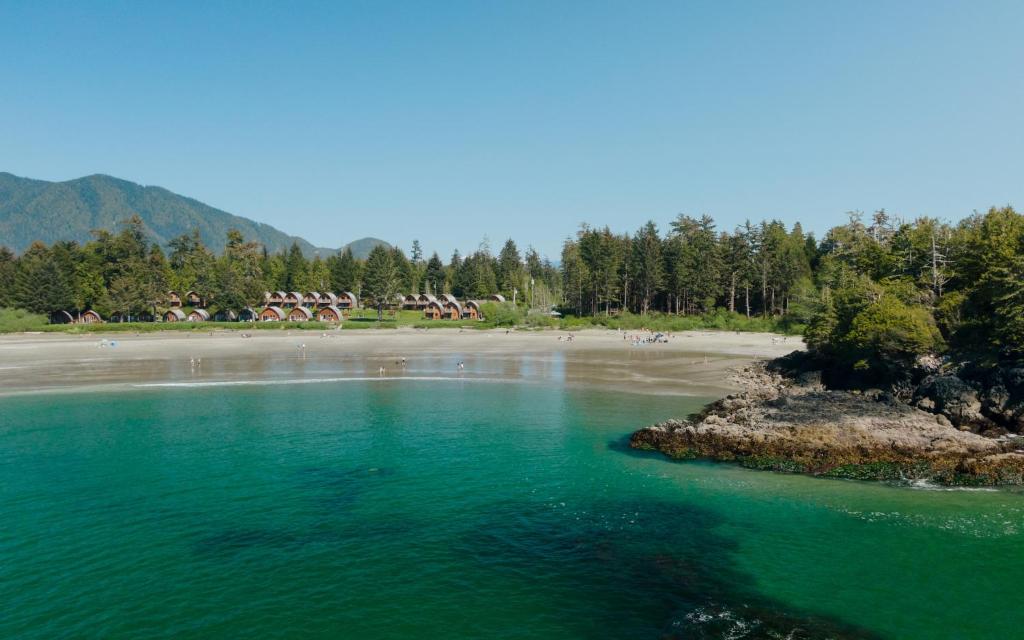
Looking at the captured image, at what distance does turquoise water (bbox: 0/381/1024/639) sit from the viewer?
49.0 feet

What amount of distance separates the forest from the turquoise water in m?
21.7

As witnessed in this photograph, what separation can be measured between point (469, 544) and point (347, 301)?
133943 mm

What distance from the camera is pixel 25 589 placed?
53.8 ft

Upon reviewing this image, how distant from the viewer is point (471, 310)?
447 ft

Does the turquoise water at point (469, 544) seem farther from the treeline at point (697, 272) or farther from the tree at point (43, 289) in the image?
the tree at point (43, 289)

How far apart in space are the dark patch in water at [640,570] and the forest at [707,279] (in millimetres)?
29471

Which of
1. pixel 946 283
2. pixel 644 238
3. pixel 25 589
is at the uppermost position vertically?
pixel 644 238

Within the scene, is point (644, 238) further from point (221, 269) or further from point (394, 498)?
point (394, 498)

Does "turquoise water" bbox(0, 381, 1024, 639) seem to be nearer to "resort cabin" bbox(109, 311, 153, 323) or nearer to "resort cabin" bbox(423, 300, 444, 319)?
"resort cabin" bbox(109, 311, 153, 323)

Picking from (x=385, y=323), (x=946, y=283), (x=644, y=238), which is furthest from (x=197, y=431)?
(x=644, y=238)

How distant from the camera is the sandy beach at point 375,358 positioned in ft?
180

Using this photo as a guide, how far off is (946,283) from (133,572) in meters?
61.4

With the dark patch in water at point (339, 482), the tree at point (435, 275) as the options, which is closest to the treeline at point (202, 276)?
the tree at point (435, 275)

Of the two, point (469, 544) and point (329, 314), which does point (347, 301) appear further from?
point (469, 544)
